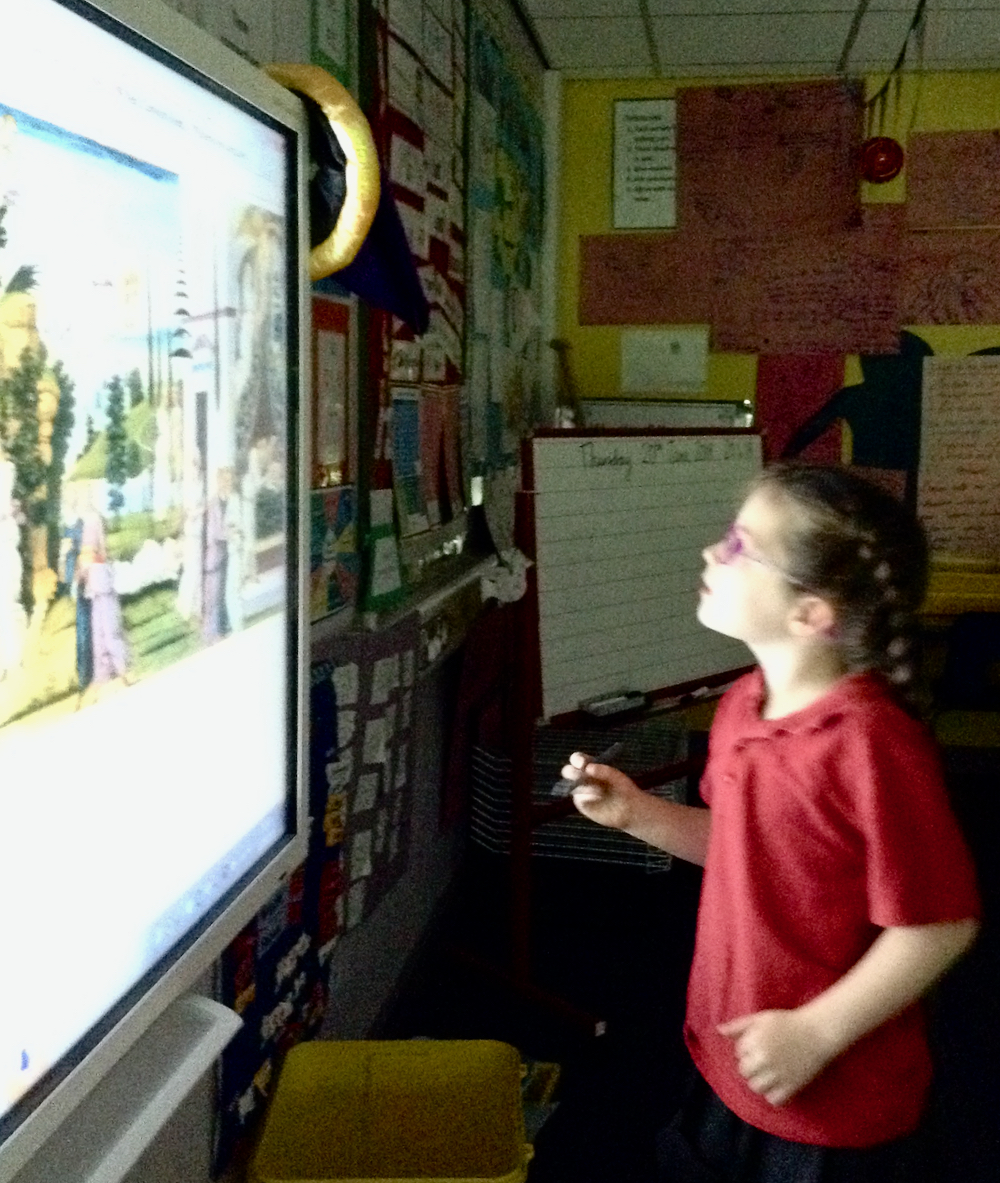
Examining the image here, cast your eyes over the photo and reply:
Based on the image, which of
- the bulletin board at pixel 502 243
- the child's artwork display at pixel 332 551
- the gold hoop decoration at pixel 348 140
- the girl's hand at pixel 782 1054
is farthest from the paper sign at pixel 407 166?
the girl's hand at pixel 782 1054

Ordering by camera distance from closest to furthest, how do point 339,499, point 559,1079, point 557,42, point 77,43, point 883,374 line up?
1. point 77,43
2. point 339,499
3. point 559,1079
4. point 557,42
5. point 883,374

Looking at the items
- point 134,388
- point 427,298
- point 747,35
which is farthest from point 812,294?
point 134,388

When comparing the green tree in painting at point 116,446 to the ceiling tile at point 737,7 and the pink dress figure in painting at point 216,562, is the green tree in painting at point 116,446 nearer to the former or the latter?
the pink dress figure in painting at point 216,562

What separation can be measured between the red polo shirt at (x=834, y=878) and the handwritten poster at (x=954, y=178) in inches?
104

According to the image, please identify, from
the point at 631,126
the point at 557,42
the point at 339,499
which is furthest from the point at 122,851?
the point at 631,126

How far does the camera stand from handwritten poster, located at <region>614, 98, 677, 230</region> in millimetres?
3412

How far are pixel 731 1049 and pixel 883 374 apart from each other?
8.70 feet

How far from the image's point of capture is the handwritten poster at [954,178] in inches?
130

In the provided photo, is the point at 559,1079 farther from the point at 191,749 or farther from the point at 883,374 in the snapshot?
the point at 883,374

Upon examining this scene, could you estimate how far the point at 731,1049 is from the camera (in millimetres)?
1173

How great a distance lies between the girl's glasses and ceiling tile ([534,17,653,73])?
7.19 ft

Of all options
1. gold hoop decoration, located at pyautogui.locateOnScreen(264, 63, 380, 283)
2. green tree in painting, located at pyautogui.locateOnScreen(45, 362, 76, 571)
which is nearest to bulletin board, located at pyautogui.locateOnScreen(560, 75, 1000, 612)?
gold hoop decoration, located at pyautogui.locateOnScreen(264, 63, 380, 283)

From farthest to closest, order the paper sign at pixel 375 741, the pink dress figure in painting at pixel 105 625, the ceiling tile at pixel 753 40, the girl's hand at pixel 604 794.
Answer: the ceiling tile at pixel 753 40
the paper sign at pixel 375 741
the girl's hand at pixel 604 794
the pink dress figure in painting at pixel 105 625

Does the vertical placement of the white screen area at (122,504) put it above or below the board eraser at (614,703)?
above
